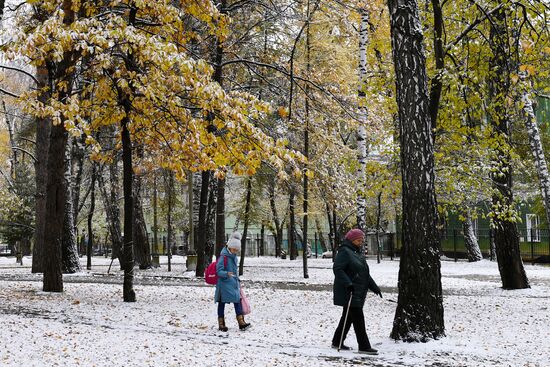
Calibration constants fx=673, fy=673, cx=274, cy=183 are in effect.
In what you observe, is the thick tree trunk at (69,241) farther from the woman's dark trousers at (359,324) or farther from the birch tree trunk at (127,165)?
the woman's dark trousers at (359,324)

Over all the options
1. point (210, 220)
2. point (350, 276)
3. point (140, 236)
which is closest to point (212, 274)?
point (350, 276)

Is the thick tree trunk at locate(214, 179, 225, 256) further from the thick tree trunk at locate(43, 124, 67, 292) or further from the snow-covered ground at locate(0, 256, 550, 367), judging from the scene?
the thick tree trunk at locate(43, 124, 67, 292)

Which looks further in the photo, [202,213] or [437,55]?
[202,213]

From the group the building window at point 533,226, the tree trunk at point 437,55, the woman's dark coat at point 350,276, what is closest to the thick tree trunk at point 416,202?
the woman's dark coat at point 350,276

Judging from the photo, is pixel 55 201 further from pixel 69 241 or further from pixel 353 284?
pixel 353 284

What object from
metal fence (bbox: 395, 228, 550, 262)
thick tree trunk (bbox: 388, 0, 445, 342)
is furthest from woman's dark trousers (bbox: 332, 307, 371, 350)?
metal fence (bbox: 395, 228, 550, 262)

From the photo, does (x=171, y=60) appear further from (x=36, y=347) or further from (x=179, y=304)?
(x=179, y=304)

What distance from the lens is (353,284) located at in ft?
29.1

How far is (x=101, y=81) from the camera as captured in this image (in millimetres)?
12742

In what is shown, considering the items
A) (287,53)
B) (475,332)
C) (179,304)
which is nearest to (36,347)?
(179,304)

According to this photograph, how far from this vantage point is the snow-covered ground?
26.6 feet

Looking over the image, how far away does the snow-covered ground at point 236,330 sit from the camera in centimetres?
811

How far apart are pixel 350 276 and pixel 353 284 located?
6.1 inches

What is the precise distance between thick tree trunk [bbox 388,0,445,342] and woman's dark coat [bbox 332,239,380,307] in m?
0.91
